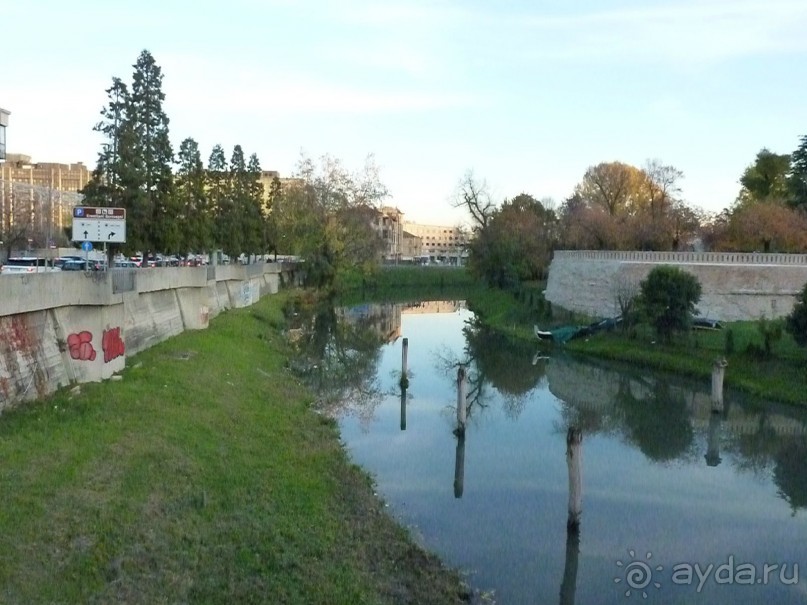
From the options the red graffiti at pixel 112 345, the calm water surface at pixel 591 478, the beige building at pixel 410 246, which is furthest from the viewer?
the beige building at pixel 410 246

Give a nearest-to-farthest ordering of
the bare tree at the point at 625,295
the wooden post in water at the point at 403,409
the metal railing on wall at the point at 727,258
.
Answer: the wooden post in water at the point at 403,409
the bare tree at the point at 625,295
the metal railing on wall at the point at 727,258

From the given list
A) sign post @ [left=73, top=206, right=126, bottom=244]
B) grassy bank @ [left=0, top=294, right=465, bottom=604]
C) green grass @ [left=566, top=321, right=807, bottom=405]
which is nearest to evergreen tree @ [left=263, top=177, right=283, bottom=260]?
green grass @ [left=566, top=321, right=807, bottom=405]

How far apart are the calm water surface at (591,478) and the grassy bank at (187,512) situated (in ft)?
4.26

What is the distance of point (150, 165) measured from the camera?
34.6 meters

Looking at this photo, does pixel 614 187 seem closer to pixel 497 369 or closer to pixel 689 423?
pixel 497 369

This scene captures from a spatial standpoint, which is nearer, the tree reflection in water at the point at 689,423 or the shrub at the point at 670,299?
the tree reflection in water at the point at 689,423

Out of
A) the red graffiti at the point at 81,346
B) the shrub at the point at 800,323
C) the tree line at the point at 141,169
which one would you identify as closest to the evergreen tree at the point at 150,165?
the tree line at the point at 141,169

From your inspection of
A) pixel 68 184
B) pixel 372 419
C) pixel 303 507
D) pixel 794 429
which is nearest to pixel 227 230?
pixel 372 419

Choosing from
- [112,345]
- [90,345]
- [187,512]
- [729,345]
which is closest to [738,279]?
[729,345]

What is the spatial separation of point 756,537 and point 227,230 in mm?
48402

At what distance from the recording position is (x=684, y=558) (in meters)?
12.9

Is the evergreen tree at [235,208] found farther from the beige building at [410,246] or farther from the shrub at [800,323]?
the beige building at [410,246]

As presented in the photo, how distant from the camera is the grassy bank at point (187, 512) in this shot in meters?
9.60

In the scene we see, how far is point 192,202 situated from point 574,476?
1399 inches
